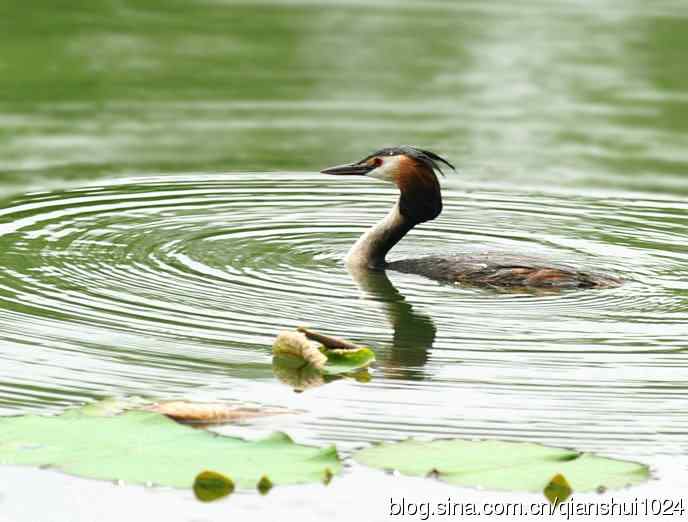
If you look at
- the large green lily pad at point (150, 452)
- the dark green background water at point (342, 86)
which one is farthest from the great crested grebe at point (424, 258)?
the large green lily pad at point (150, 452)

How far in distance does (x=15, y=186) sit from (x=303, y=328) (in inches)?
221

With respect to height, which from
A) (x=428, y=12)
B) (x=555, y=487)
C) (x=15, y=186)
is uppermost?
(x=428, y=12)

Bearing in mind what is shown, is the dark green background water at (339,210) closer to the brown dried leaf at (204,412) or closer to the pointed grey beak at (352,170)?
the brown dried leaf at (204,412)

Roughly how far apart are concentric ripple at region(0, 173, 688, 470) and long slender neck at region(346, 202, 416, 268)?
0.46 ft

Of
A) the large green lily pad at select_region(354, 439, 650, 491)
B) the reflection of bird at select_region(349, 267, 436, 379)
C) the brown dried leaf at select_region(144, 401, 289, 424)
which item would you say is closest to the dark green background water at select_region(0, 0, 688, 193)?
the reflection of bird at select_region(349, 267, 436, 379)

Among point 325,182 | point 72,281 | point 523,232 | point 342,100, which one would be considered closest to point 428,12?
point 342,100

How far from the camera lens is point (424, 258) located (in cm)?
1133

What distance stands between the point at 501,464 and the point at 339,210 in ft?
21.2

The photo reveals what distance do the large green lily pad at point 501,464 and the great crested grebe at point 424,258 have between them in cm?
352

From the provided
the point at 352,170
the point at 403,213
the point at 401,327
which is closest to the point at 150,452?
the point at 401,327

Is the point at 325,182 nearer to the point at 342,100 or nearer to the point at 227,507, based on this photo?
the point at 342,100

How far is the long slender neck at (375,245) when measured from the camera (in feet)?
37.4

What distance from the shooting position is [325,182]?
566 inches

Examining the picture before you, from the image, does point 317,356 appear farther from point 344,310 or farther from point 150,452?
point 150,452
